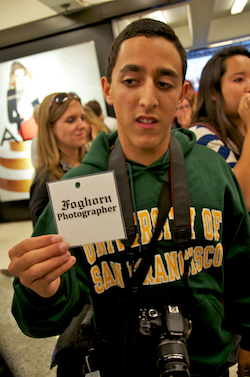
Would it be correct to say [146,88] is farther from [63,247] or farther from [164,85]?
[63,247]

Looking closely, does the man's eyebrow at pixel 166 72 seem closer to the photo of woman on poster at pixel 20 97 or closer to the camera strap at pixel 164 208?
the camera strap at pixel 164 208

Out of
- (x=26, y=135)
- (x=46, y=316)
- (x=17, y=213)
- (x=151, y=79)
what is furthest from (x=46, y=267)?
(x=17, y=213)

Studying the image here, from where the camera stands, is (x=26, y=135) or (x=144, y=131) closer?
(x=144, y=131)

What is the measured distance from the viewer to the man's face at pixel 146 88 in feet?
2.39

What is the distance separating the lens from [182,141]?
3.02ft

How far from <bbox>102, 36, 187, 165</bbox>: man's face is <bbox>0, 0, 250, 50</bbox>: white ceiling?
1.92 m

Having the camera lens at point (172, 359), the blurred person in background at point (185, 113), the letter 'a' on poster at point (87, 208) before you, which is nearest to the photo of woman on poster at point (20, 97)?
the blurred person in background at point (185, 113)

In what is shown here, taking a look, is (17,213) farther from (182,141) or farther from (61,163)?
(182,141)

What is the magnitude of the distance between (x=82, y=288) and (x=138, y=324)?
19 centimetres

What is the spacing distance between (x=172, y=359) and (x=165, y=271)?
225mm

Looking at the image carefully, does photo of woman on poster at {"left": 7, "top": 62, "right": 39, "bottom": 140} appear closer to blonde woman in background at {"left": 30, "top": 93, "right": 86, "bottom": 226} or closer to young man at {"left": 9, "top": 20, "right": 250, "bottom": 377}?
blonde woman in background at {"left": 30, "top": 93, "right": 86, "bottom": 226}

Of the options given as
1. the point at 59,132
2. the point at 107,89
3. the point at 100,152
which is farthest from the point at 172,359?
the point at 59,132

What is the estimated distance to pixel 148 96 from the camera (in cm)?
72

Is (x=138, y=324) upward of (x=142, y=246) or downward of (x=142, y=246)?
downward
